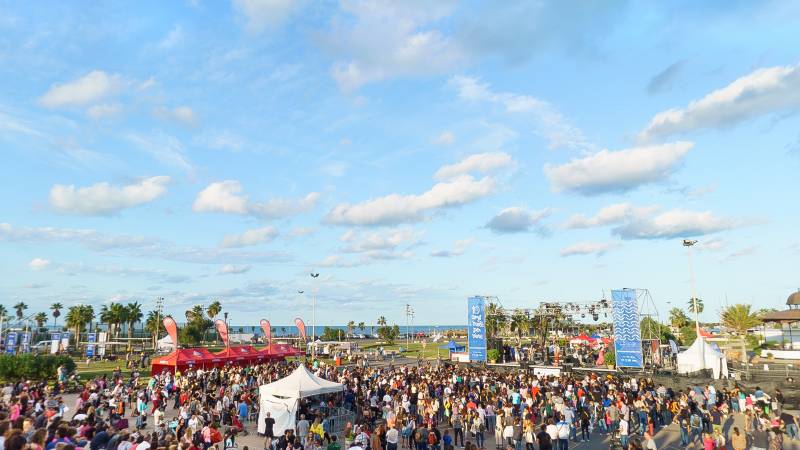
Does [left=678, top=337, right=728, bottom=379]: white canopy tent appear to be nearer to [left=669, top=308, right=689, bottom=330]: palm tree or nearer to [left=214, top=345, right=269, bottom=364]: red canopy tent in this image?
[left=214, top=345, right=269, bottom=364]: red canopy tent

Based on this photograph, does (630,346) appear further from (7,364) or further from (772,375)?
(7,364)

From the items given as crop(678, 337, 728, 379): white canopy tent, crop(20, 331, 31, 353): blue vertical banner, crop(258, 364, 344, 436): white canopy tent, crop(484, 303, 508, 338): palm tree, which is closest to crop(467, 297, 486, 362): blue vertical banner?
crop(484, 303, 508, 338): palm tree

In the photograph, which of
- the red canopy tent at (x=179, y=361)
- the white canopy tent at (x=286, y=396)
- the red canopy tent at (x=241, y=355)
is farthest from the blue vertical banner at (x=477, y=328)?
the white canopy tent at (x=286, y=396)

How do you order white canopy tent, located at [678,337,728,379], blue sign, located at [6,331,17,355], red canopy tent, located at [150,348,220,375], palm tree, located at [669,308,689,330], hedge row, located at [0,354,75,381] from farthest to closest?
palm tree, located at [669,308,689,330], blue sign, located at [6,331,17,355], red canopy tent, located at [150,348,220,375], hedge row, located at [0,354,75,381], white canopy tent, located at [678,337,728,379]

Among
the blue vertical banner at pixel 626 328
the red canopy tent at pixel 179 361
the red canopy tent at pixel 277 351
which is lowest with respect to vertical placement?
the red canopy tent at pixel 277 351

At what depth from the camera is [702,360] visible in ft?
106

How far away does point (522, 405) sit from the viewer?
2077 cm

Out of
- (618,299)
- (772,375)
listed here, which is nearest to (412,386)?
(618,299)

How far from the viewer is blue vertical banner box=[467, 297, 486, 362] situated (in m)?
41.2

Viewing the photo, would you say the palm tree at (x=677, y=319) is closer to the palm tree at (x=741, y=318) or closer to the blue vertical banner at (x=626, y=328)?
the palm tree at (x=741, y=318)

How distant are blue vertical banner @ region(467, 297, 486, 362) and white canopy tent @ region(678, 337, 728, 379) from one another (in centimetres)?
1434

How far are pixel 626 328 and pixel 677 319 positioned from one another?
63.9 metres

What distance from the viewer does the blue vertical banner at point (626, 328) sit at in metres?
33.4

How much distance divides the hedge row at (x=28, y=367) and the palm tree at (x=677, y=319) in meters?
85.6
